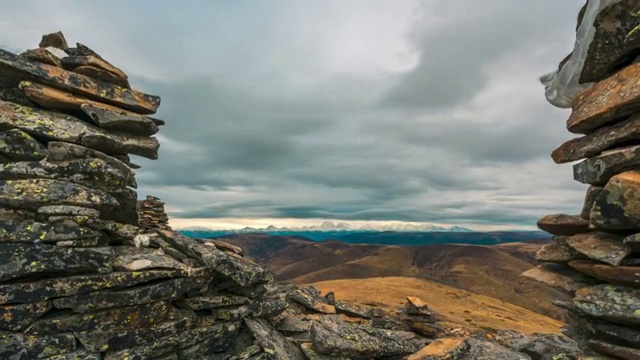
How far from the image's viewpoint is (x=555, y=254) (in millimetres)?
15867

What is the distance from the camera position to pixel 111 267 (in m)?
16.7

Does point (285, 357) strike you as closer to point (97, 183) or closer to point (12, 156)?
point (97, 183)

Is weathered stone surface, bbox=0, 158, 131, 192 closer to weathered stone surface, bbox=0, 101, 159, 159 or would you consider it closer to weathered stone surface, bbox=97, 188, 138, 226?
weathered stone surface, bbox=97, 188, 138, 226

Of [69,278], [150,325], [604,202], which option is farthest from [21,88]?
[604,202]

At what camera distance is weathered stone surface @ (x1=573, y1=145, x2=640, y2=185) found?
1216cm

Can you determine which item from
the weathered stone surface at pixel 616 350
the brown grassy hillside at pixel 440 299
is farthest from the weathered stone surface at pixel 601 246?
the brown grassy hillside at pixel 440 299

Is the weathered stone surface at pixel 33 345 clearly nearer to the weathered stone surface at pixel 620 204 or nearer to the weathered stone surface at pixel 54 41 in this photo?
the weathered stone surface at pixel 54 41

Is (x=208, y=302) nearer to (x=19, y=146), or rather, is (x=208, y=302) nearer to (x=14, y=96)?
(x=19, y=146)

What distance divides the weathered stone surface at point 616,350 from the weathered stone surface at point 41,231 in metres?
23.1

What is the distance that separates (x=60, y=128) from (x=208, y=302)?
1200 cm

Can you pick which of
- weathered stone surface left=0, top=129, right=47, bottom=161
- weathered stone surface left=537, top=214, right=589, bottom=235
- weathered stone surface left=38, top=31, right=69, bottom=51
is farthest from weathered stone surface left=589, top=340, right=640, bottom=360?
weathered stone surface left=38, top=31, right=69, bottom=51

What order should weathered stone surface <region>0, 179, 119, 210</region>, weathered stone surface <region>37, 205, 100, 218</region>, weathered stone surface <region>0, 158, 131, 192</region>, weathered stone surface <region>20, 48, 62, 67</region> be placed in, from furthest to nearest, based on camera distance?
weathered stone surface <region>20, 48, 62, 67</region> → weathered stone surface <region>0, 158, 131, 192</region> → weathered stone surface <region>37, 205, 100, 218</region> → weathered stone surface <region>0, 179, 119, 210</region>

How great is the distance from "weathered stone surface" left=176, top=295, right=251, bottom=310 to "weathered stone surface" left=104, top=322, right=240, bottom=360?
111 centimetres

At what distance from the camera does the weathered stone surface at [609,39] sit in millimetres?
11812
